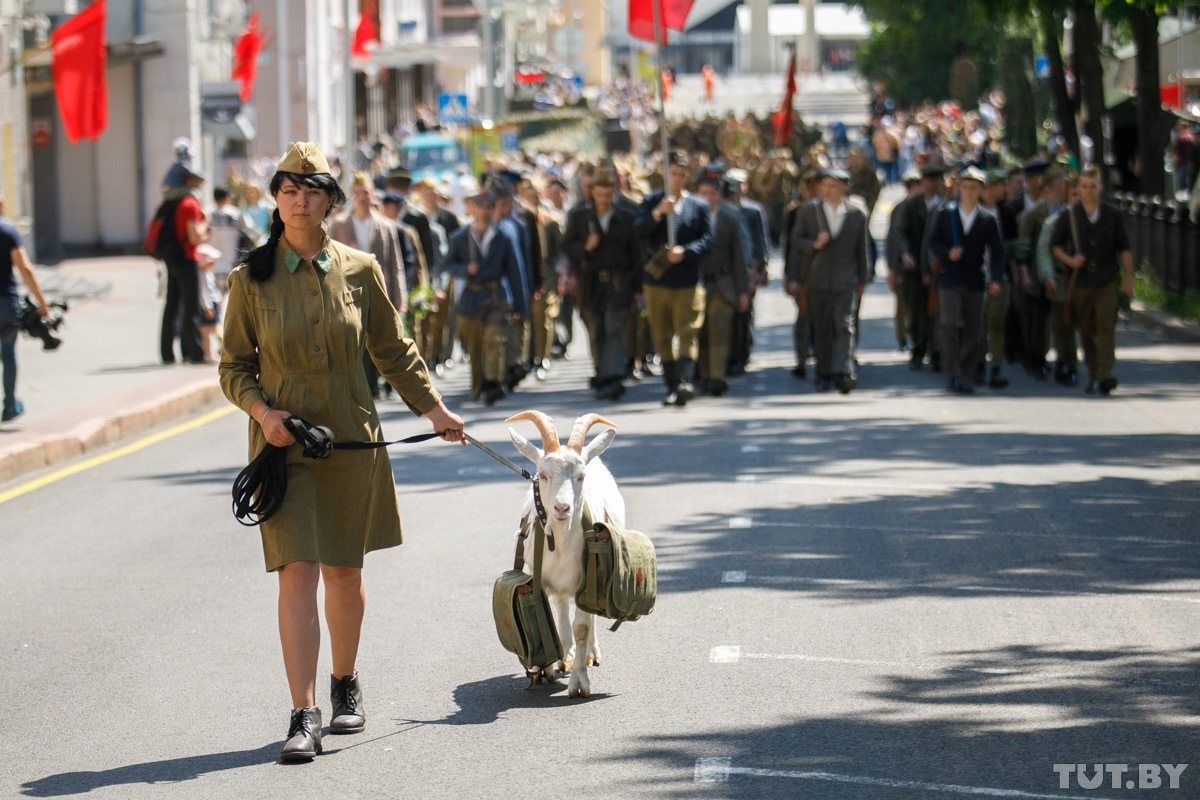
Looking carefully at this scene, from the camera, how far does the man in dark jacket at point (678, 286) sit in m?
15.1

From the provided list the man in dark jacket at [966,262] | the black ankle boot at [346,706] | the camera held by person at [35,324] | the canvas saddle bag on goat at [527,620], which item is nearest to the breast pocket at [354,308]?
the canvas saddle bag on goat at [527,620]

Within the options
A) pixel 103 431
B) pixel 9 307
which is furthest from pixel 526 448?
pixel 9 307

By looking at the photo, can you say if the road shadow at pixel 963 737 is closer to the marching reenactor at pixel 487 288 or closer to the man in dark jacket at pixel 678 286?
the man in dark jacket at pixel 678 286

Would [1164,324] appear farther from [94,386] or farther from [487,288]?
[94,386]

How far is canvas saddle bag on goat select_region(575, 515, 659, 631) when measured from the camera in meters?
6.60

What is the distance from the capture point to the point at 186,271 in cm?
1773

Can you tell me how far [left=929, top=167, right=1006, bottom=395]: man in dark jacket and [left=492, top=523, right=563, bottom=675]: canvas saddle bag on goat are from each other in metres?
9.77

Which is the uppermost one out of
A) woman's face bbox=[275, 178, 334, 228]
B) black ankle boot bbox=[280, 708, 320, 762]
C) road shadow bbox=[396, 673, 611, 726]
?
woman's face bbox=[275, 178, 334, 228]

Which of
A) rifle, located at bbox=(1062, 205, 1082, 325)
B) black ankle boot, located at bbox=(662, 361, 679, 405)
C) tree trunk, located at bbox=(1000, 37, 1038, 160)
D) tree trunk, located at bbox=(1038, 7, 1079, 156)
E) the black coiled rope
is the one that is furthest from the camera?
tree trunk, located at bbox=(1000, 37, 1038, 160)

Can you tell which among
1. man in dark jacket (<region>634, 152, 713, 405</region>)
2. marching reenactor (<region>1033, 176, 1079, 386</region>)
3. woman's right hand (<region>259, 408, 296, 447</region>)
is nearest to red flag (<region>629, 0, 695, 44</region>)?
man in dark jacket (<region>634, 152, 713, 405</region>)

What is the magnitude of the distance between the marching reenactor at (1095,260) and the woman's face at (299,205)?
10.6 m

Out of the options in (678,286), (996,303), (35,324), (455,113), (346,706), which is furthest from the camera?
(455,113)

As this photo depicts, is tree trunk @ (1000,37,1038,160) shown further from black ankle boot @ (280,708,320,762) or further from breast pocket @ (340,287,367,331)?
black ankle boot @ (280,708,320,762)

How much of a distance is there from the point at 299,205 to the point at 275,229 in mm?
155
